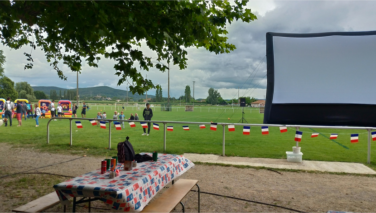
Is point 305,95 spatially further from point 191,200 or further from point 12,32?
point 12,32

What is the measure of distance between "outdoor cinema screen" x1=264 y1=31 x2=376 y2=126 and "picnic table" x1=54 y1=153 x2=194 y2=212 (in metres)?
3.66

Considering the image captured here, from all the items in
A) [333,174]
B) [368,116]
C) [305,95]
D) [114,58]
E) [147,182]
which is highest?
[114,58]

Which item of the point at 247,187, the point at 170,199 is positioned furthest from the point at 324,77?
the point at 170,199

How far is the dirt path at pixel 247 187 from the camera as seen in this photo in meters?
4.74

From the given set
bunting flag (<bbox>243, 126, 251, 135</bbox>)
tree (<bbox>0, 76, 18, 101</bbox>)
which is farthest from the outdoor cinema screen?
tree (<bbox>0, 76, 18, 101</bbox>)

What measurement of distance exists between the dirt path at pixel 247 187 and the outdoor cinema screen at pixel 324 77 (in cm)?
144

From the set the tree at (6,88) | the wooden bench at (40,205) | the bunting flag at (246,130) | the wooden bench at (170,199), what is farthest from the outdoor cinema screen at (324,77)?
the tree at (6,88)

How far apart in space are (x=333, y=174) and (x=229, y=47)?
4.35 meters

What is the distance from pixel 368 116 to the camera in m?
6.01

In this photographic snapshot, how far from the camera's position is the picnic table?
2.91m

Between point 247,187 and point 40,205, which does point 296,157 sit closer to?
point 247,187

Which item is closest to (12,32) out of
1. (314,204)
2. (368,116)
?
(314,204)

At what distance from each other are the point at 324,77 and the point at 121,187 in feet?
16.3

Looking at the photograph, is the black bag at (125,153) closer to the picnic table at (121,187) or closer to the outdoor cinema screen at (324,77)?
the picnic table at (121,187)
